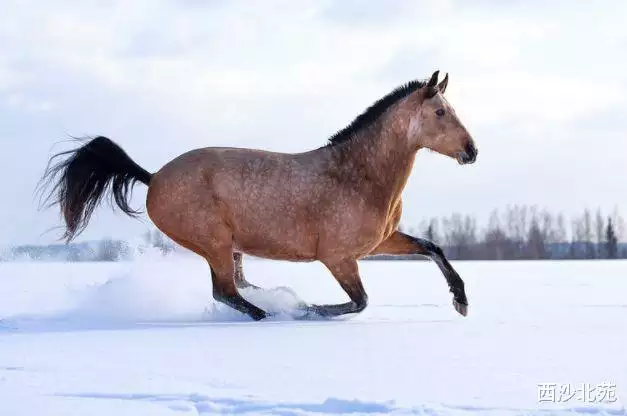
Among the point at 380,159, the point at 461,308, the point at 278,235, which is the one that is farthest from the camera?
the point at 380,159

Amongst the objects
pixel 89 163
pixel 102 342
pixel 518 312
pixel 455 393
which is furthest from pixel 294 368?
pixel 89 163

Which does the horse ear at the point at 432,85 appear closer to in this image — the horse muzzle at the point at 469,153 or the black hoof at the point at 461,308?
the horse muzzle at the point at 469,153

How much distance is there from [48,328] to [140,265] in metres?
3.70

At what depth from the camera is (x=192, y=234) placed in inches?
275

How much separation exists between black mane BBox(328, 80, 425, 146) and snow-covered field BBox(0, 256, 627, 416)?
4.87 feet

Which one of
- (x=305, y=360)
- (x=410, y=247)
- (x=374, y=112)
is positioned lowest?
(x=305, y=360)

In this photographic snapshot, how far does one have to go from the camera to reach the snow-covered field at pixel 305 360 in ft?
10.2

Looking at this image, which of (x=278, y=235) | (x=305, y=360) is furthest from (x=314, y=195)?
(x=305, y=360)

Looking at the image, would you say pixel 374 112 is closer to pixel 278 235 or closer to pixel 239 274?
pixel 278 235

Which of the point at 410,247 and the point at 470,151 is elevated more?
the point at 470,151

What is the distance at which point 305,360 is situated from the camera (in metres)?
4.19

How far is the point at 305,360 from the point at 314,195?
290 cm

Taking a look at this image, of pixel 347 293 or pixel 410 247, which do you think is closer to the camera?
pixel 347 293

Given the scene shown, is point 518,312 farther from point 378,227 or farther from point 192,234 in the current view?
point 192,234
